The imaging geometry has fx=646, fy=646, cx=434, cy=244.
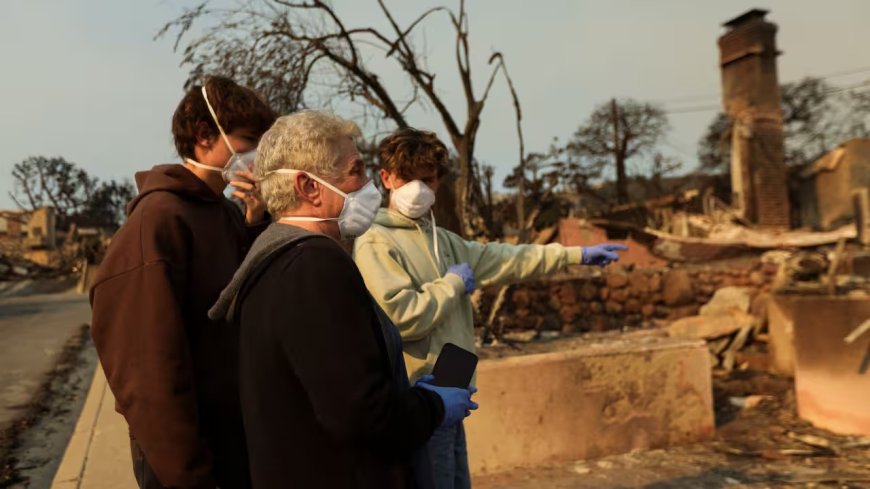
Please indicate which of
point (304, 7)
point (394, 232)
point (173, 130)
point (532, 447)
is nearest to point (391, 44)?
point (304, 7)

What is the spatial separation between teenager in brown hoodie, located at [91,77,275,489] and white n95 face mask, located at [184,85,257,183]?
0.25 ft

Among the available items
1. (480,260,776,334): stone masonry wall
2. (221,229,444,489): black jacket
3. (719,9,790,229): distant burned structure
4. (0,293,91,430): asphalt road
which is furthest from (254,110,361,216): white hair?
(719,9,790,229): distant burned structure

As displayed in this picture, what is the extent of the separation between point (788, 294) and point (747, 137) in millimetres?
16928

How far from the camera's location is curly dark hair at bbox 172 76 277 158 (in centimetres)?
180

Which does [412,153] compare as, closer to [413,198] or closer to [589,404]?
[413,198]

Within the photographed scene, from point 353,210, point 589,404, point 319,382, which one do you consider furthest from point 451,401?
point 589,404

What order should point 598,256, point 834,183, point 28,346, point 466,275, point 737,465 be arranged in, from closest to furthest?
1. point 466,275
2. point 598,256
3. point 737,465
4. point 28,346
5. point 834,183

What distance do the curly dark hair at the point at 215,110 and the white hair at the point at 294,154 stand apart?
0.37 meters

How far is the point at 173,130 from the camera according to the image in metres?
1.83

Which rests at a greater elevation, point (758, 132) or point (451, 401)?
point (758, 132)

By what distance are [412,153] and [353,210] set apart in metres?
0.93

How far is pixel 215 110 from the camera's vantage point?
5.92 feet

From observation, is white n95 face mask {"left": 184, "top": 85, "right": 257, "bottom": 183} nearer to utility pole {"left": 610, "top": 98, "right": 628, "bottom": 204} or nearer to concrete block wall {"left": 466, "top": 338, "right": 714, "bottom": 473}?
concrete block wall {"left": 466, "top": 338, "right": 714, "bottom": 473}

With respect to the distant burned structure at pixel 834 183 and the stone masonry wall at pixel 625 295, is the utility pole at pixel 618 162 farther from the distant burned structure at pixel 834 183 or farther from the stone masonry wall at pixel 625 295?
the stone masonry wall at pixel 625 295
